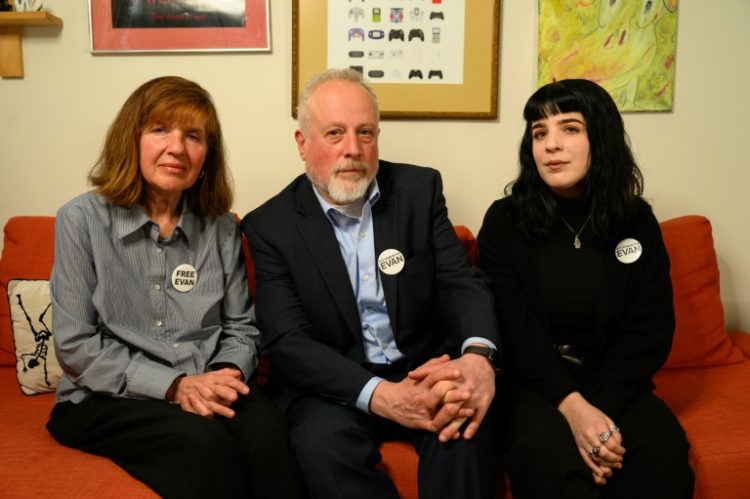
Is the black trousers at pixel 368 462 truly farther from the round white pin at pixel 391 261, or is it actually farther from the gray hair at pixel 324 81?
the gray hair at pixel 324 81

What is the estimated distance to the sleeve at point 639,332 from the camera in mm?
1504

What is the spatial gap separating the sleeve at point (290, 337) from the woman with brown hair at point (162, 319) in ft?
0.23

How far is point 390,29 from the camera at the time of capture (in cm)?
208

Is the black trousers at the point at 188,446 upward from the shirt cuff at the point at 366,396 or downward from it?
downward

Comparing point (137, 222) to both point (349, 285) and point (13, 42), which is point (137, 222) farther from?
point (13, 42)

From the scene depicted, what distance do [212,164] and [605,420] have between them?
1256mm

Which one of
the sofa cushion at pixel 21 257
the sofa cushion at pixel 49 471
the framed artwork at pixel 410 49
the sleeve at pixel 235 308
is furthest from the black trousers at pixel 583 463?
the sofa cushion at pixel 21 257

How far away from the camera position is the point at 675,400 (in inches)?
67.1

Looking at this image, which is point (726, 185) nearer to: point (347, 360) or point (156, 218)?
point (347, 360)

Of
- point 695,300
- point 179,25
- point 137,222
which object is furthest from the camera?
point 179,25

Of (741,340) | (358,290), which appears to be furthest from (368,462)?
(741,340)

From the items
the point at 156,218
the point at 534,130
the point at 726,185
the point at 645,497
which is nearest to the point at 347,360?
the point at 156,218

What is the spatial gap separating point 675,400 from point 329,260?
1.13m

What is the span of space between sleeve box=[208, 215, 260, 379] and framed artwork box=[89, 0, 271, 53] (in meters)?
0.81
